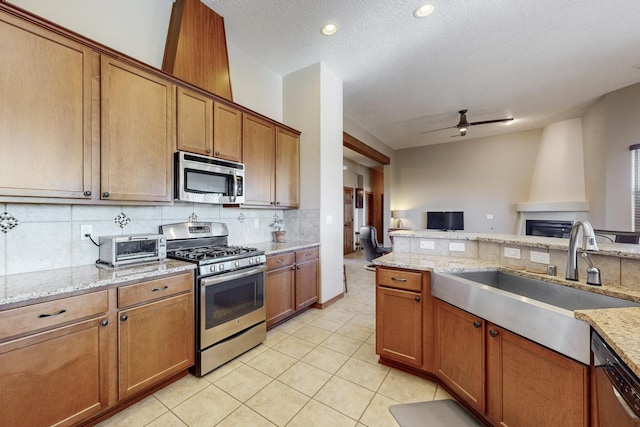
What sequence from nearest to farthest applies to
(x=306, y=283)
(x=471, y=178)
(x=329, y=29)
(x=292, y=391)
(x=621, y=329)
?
(x=621, y=329), (x=292, y=391), (x=329, y=29), (x=306, y=283), (x=471, y=178)

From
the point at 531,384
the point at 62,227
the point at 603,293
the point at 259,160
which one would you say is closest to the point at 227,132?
the point at 259,160

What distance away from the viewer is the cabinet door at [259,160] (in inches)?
112

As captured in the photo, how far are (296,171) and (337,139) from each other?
32.8 inches

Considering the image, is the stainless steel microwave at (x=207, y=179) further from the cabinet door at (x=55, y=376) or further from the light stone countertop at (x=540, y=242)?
the light stone countertop at (x=540, y=242)

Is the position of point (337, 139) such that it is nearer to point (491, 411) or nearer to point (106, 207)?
point (106, 207)

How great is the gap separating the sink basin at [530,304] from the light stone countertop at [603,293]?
4 cm

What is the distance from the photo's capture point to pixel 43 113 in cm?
150

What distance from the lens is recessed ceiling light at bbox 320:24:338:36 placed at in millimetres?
2697

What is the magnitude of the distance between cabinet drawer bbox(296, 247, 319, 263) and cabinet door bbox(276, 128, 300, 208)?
0.65 m

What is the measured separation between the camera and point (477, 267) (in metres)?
1.89

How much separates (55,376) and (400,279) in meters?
2.17

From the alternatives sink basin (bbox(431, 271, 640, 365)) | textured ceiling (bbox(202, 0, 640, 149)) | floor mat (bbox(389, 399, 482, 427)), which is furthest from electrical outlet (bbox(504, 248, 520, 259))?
textured ceiling (bbox(202, 0, 640, 149))

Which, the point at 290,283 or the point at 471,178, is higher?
the point at 471,178

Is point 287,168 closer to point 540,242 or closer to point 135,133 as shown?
point 135,133
